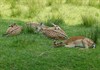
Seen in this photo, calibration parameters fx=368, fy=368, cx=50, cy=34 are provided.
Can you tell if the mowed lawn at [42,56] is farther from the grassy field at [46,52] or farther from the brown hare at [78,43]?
the brown hare at [78,43]

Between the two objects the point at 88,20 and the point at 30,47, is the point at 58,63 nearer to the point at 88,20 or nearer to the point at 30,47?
the point at 30,47

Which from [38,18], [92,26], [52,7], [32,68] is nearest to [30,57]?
[32,68]

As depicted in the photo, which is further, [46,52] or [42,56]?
[46,52]

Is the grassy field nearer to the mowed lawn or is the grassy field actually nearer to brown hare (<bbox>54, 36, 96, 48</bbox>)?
the mowed lawn

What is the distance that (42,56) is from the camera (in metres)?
6.29

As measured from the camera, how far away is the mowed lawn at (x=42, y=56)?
6.00m

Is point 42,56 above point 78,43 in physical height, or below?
below

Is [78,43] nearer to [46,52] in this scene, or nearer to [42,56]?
[46,52]

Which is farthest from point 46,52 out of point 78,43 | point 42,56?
point 78,43

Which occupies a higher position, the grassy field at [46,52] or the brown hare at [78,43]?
the brown hare at [78,43]

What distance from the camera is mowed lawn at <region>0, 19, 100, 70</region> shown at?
19.7ft

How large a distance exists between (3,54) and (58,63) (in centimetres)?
100

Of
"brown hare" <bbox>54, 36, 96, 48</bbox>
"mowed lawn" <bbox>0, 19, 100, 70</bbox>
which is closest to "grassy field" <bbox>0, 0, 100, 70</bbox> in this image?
"mowed lawn" <bbox>0, 19, 100, 70</bbox>

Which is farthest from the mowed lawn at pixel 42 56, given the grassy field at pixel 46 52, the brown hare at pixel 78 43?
the brown hare at pixel 78 43
